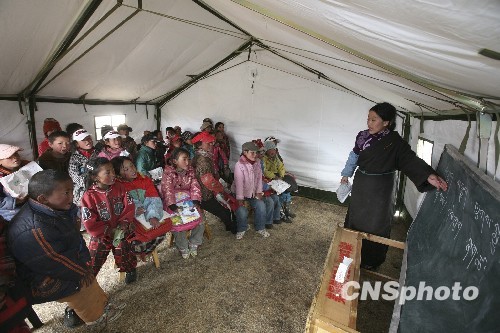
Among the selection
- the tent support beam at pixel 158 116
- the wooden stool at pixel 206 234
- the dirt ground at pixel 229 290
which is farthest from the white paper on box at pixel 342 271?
the tent support beam at pixel 158 116

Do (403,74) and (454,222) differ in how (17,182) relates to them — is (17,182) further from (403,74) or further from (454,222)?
(454,222)

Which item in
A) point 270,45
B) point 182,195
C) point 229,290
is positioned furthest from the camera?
point 270,45

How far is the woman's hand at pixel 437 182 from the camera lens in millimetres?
2233

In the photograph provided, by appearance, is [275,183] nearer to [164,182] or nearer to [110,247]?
[164,182]

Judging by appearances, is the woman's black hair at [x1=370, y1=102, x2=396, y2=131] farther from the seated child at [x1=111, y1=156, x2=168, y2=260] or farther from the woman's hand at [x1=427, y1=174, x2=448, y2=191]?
the seated child at [x1=111, y1=156, x2=168, y2=260]

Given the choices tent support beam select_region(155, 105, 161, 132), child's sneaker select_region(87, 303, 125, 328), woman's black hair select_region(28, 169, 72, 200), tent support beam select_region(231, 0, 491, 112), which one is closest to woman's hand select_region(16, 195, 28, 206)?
woman's black hair select_region(28, 169, 72, 200)

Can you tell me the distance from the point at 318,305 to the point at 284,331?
1066mm

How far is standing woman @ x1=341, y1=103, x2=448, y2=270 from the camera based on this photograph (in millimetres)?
2537

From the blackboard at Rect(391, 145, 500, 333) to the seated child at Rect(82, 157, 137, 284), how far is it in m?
2.96

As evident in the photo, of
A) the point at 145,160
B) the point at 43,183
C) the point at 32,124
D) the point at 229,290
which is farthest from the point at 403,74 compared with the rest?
the point at 32,124

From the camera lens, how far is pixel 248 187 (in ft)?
15.0

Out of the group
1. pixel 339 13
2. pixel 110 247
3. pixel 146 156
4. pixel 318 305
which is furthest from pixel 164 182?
pixel 339 13

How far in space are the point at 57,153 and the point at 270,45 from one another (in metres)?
3.67

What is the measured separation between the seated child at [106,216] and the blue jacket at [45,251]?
70cm
